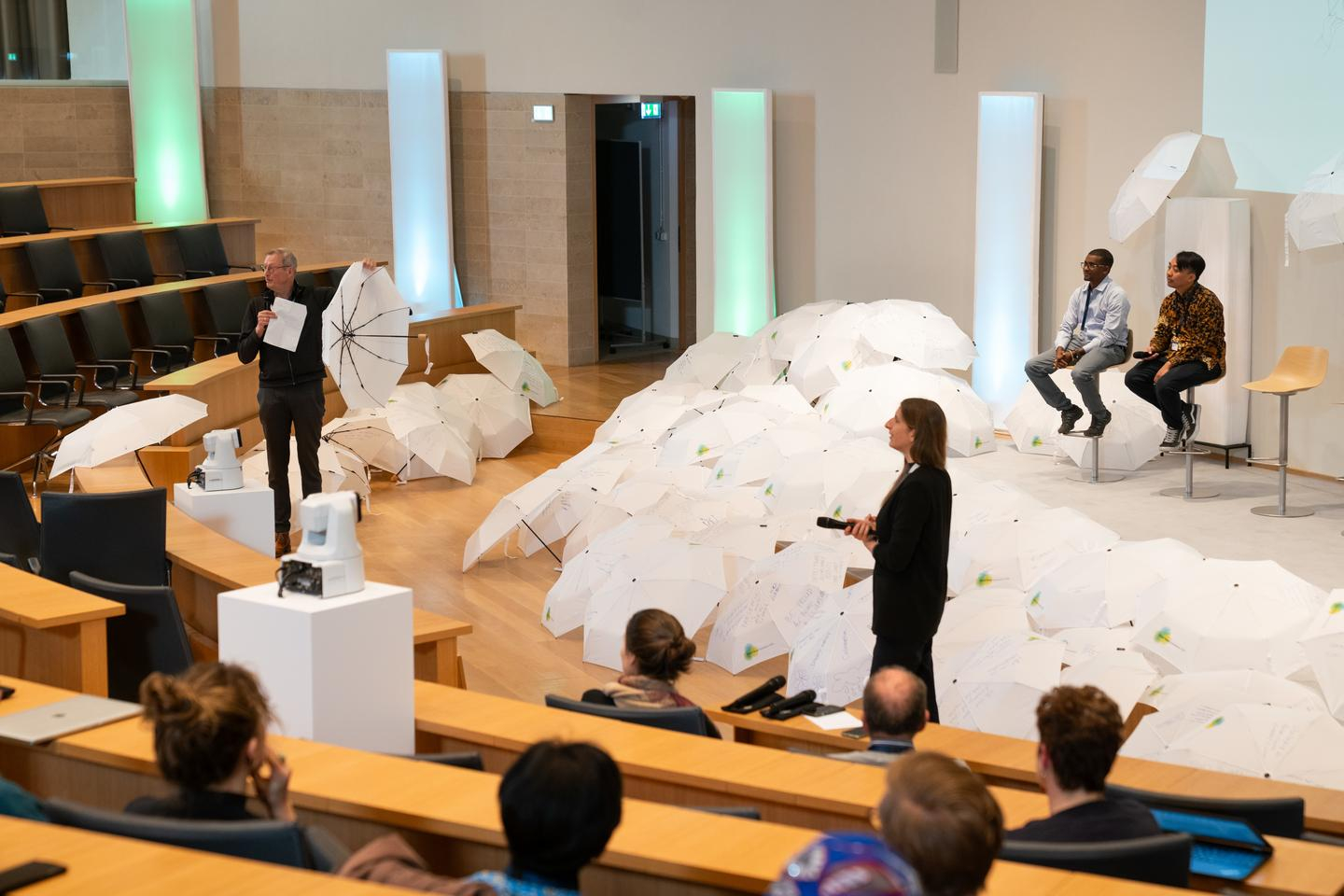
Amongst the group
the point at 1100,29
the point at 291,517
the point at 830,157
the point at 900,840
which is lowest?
the point at 291,517

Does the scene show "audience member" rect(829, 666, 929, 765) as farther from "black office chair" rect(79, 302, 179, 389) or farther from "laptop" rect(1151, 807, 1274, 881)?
"black office chair" rect(79, 302, 179, 389)

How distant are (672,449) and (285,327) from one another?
2.25 m

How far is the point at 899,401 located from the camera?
881 cm

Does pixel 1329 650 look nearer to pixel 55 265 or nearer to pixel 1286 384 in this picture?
pixel 1286 384

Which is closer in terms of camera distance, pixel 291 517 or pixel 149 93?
pixel 291 517

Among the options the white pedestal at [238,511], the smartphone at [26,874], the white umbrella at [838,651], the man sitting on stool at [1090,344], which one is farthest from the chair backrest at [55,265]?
the smartphone at [26,874]

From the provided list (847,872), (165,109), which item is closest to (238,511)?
(847,872)

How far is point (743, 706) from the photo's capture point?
13.8 feet

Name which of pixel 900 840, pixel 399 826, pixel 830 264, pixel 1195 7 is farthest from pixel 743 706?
pixel 830 264

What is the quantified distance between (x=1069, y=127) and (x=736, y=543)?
15.1 ft

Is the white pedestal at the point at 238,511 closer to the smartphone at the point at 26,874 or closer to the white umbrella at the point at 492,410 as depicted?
the white umbrella at the point at 492,410

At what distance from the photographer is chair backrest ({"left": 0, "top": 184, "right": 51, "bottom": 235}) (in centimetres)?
1095

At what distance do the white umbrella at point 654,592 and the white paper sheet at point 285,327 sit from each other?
2014mm

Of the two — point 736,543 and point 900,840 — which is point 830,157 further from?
point 900,840
